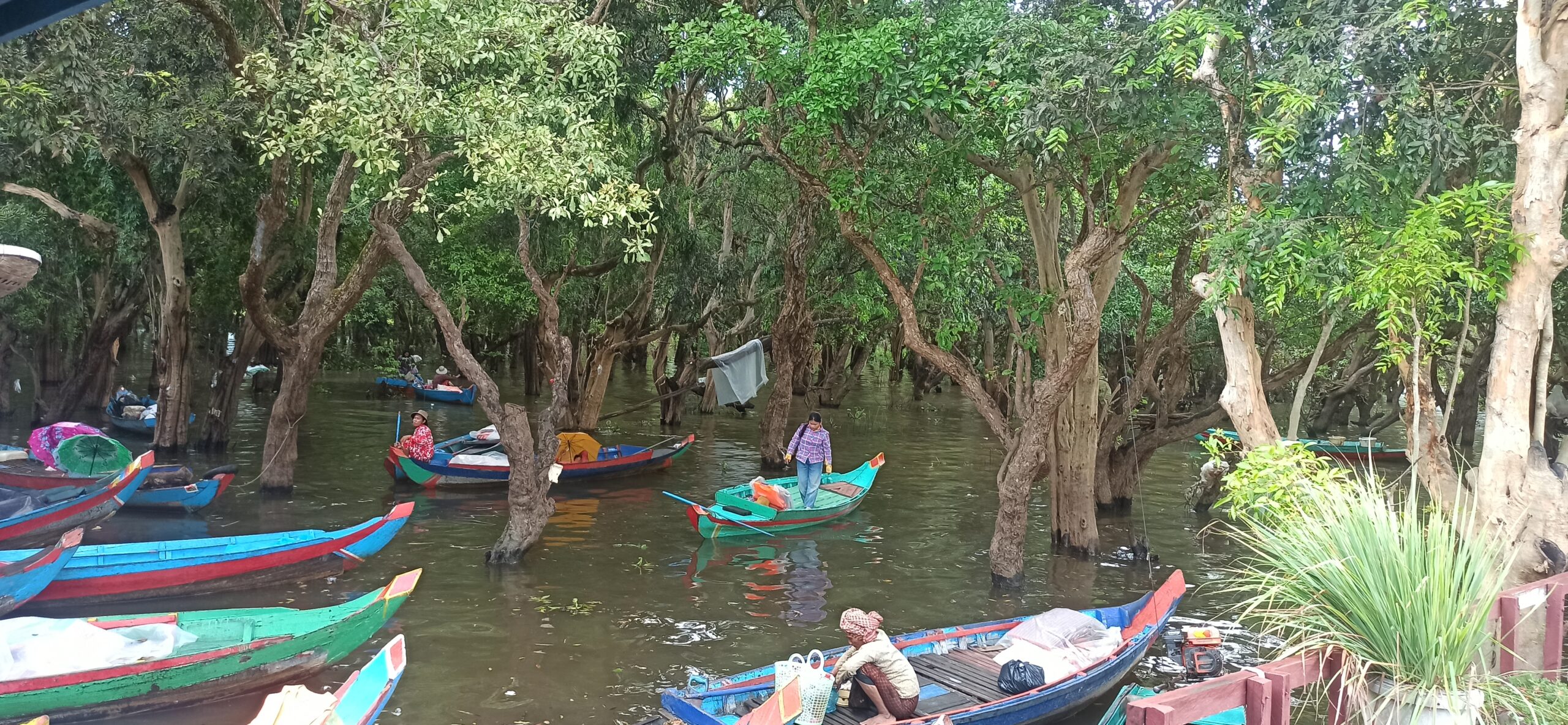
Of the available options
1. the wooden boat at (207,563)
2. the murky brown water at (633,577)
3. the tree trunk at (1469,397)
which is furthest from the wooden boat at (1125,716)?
the tree trunk at (1469,397)

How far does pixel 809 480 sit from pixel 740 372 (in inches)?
367

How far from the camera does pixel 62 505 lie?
42.1 ft

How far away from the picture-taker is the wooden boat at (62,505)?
12.2 m

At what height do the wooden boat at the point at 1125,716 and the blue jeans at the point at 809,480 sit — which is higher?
the blue jeans at the point at 809,480

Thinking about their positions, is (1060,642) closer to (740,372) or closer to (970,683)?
(970,683)

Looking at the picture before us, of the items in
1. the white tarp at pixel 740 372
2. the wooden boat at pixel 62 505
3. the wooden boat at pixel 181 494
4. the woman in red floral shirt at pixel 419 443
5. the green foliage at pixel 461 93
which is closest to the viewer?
the green foliage at pixel 461 93

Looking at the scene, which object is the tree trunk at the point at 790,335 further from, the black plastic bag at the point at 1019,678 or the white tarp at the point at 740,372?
the black plastic bag at the point at 1019,678

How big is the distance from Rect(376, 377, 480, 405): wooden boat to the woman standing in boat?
2770 cm

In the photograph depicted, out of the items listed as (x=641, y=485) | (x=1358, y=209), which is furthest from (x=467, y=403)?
(x=1358, y=209)

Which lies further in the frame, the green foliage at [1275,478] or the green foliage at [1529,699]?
the green foliage at [1275,478]

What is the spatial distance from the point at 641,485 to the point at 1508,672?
15.6 m

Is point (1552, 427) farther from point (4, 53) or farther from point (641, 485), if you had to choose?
point (4, 53)

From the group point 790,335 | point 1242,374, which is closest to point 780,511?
point 790,335

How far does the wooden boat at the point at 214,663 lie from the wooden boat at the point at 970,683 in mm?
2780
